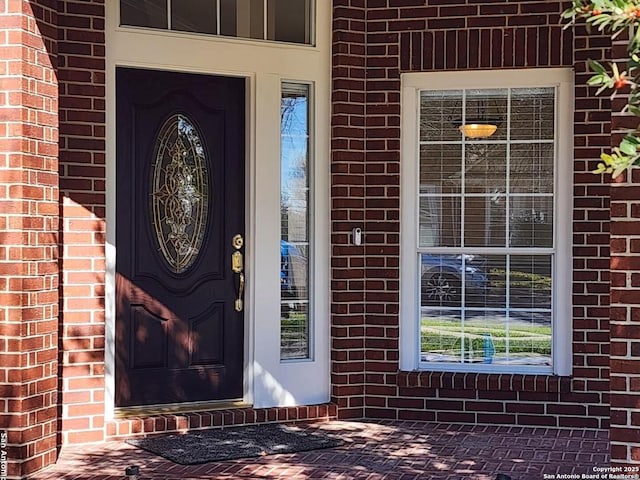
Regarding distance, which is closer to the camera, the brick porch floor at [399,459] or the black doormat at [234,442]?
the brick porch floor at [399,459]

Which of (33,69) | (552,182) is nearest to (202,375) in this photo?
(33,69)

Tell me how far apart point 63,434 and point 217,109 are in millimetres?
2530

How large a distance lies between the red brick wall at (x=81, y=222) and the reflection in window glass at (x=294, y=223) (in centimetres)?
139

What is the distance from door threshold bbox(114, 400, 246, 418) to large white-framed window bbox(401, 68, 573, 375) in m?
1.41

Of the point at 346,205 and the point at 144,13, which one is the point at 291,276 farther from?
the point at 144,13

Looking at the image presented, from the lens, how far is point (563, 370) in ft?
22.4

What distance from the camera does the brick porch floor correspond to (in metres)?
5.47

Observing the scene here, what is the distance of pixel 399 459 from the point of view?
5832mm

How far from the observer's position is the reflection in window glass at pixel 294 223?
6.95m

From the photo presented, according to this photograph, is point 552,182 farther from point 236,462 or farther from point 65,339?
point 65,339

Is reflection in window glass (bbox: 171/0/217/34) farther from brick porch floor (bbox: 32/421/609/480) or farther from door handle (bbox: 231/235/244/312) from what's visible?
brick porch floor (bbox: 32/421/609/480)

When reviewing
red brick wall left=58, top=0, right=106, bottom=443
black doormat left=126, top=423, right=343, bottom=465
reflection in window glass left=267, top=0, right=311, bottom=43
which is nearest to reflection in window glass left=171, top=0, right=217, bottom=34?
reflection in window glass left=267, top=0, right=311, bottom=43

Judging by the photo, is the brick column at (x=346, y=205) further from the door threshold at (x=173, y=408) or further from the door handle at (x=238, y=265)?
the door threshold at (x=173, y=408)

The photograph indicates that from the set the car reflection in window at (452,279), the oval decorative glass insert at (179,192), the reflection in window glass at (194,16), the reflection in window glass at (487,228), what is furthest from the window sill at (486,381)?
the reflection in window glass at (194,16)
